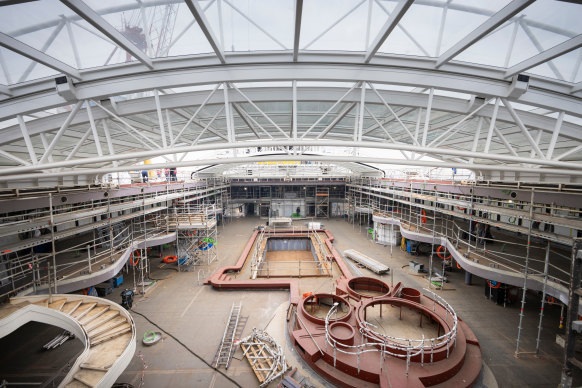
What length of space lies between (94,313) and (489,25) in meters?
10.8

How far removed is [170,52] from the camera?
5.05m

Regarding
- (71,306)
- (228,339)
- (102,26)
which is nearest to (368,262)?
(228,339)

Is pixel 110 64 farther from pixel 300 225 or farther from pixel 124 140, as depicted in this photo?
pixel 300 225

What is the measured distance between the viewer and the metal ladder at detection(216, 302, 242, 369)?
731cm

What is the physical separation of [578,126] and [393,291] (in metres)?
8.15

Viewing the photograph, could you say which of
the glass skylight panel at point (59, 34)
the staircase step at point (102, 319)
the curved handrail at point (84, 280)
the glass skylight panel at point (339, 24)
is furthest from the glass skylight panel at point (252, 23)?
the curved handrail at point (84, 280)

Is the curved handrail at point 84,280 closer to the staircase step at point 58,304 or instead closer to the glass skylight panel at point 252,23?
the staircase step at point 58,304

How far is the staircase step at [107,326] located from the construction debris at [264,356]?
382 centimetres

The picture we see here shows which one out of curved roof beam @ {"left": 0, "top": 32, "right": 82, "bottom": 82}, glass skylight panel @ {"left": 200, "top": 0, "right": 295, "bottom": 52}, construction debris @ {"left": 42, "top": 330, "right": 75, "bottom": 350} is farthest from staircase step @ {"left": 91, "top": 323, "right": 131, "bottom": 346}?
glass skylight panel @ {"left": 200, "top": 0, "right": 295, "bottom": 52}

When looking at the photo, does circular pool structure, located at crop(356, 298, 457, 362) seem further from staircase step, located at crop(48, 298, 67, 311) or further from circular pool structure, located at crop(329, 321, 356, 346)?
staircase step, located at crop(48, 298, 67, 311)

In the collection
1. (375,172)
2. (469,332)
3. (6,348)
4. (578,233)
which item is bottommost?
(6,348)

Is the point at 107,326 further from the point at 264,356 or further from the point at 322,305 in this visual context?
the point at 322,305

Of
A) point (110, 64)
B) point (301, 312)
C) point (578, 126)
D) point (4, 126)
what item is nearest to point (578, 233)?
point (578, 126)

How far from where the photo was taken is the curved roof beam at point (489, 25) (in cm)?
338
